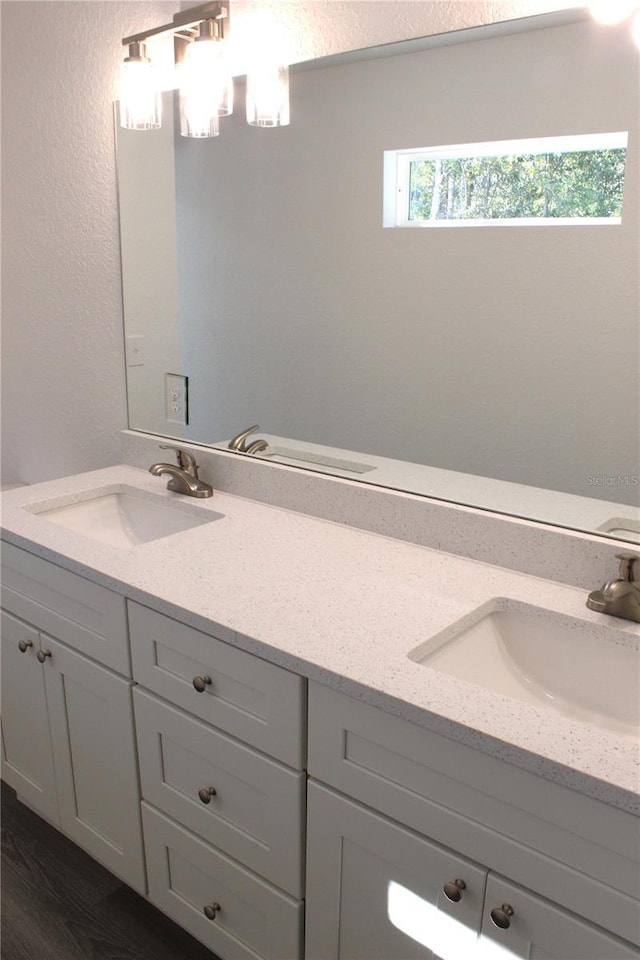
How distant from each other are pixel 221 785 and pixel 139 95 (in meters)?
1.61

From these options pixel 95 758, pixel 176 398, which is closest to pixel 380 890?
pixel 95 758

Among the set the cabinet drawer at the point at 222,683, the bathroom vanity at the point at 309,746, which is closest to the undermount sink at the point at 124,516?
the bathroom vanity at the point at 309,746

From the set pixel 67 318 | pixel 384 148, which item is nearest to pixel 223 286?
pixel 384 148

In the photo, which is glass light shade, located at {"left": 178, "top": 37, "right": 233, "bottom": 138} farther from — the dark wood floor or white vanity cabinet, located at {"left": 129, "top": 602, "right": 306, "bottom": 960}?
the dark wood floor

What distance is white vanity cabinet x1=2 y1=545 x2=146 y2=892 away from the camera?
1.61 metres

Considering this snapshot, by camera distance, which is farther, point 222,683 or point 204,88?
point 204,88

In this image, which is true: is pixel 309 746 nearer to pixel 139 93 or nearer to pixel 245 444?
pixel 245 444

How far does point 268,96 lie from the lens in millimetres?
1740

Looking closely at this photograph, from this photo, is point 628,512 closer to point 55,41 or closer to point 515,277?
point 515,277

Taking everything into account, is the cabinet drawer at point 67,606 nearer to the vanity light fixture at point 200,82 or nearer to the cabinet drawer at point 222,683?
the cabinet drawer at point 222,683

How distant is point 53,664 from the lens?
178 centimetres

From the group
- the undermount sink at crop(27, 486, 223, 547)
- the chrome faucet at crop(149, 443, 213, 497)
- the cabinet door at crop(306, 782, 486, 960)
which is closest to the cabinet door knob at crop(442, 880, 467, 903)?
the cabinet door at crop(306, 782, 486, 960)

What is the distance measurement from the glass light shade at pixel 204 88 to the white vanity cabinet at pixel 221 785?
1160mm

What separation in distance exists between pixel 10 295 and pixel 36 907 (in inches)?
70.3
